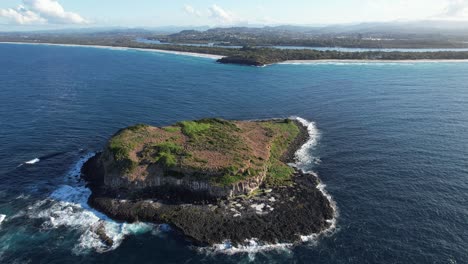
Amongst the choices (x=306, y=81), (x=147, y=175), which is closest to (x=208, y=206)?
(x=147, y=175)

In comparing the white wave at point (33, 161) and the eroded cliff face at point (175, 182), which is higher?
the eroded cliff face at point (175, 182)

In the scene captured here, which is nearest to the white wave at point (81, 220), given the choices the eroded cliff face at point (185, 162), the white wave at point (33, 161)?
the eroded cliff face at point (185, 162)

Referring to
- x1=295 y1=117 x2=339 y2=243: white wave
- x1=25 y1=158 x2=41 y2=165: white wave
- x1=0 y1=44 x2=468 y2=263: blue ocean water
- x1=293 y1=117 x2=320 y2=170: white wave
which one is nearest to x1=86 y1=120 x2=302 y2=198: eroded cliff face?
x1=293 y1=117 x2=320 y2=170: white wave

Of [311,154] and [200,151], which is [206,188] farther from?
Result: [311,154]

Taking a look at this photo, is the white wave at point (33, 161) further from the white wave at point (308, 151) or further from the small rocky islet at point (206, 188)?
the white wave at point (308, 151)

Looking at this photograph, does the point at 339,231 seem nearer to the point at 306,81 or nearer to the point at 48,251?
the point at 48,251

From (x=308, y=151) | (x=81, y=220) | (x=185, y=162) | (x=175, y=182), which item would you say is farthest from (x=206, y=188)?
(x=308, y=151)
